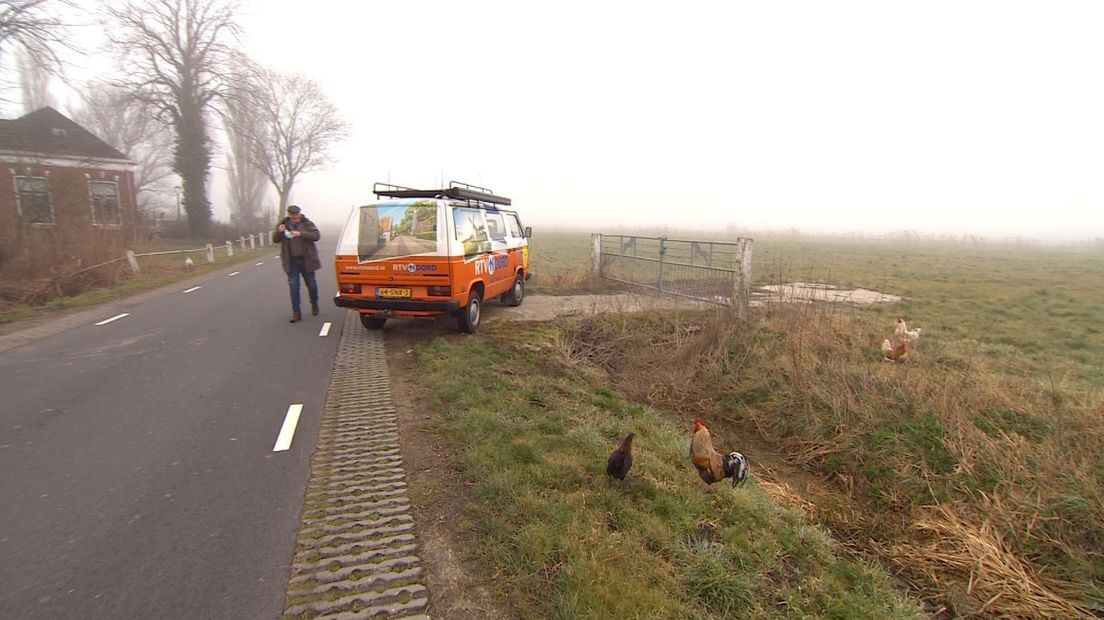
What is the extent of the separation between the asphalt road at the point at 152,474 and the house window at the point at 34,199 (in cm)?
952

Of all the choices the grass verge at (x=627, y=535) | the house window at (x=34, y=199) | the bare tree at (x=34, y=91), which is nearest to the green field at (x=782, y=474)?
the grass verge at (x=627, y=535)

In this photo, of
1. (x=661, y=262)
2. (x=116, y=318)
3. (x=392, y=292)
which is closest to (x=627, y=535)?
(x=392, y=292)

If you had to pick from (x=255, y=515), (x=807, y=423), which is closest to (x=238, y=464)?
(x=255, y=515)

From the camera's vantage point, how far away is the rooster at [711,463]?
3.43 metres

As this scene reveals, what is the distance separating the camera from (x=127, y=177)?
27.4m

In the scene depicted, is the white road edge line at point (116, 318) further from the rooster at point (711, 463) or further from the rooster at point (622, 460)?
the rooster at point (711, 463)

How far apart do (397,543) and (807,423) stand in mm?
4294

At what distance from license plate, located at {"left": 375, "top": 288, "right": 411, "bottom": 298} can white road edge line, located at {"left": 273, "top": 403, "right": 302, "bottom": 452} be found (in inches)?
96.2

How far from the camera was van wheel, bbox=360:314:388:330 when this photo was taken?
8.00 metres

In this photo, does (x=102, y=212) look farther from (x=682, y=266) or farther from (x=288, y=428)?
(x=682, y=266)

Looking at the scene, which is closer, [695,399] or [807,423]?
[807,423]

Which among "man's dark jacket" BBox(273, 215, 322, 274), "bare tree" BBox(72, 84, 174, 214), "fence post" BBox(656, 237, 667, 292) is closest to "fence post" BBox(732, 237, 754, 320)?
"fence post" BBox(656, 237, 667, 292)

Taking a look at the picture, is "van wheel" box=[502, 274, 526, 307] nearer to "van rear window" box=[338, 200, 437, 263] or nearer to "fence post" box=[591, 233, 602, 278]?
"van rear window" box=[338, 200, 437, 263]

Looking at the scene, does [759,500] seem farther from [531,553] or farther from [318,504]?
[318,504]
